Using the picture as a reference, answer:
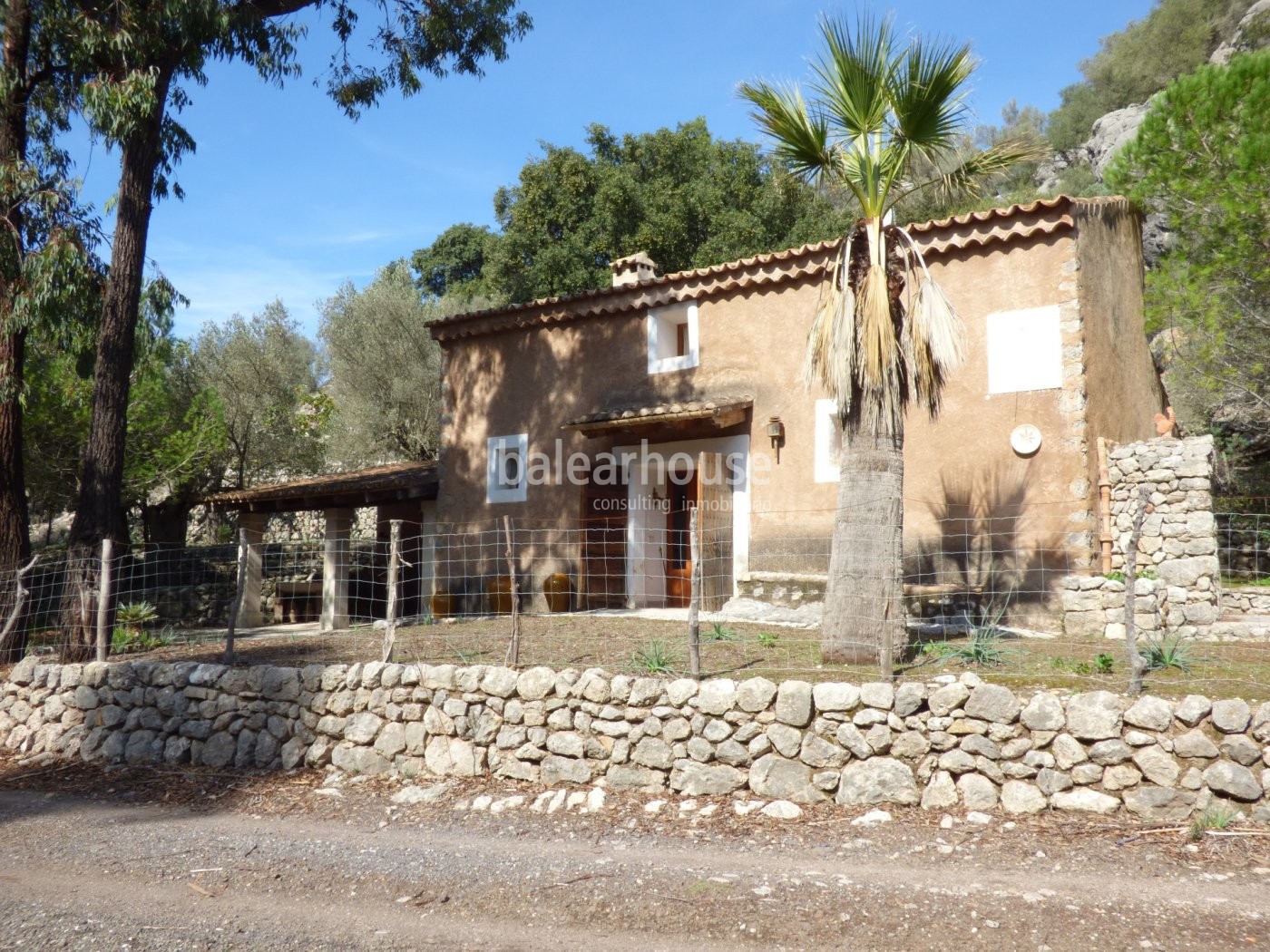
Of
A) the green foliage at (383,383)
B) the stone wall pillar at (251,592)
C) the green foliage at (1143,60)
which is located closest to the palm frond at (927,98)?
the stone wall pillar at (251,592)

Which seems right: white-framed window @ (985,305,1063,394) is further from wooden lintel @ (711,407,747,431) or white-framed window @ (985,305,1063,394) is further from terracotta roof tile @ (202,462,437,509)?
terracotta roof tile @ (202,462,437,509)

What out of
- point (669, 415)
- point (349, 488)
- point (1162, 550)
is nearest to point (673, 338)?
point (669, 415)

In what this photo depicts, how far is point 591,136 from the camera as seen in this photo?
24156 mm

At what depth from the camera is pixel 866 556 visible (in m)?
6.69

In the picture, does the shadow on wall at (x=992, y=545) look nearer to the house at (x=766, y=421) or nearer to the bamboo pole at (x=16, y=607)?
the house at (x=766, y=421)

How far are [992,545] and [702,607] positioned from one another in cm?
354

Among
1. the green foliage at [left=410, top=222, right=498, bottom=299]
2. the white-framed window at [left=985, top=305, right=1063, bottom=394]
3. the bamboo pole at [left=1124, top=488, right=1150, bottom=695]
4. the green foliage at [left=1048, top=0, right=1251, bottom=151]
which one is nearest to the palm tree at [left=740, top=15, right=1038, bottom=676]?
the bamboo pole at [left=1124, top=488, right=1150, bottom=695]

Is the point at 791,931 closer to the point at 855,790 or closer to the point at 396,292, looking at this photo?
the point at 855,790

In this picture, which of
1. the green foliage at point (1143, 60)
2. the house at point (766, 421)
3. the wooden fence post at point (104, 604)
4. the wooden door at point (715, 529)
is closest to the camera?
the wooden fence post at point (104, 604)

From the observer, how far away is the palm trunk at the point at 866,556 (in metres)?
6.57

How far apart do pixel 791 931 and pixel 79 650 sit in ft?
26.4

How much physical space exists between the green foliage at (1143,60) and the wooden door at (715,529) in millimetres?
28297

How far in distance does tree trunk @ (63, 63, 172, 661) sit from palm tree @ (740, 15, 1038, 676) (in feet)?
23.3

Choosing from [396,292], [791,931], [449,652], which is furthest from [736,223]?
[791,931]
